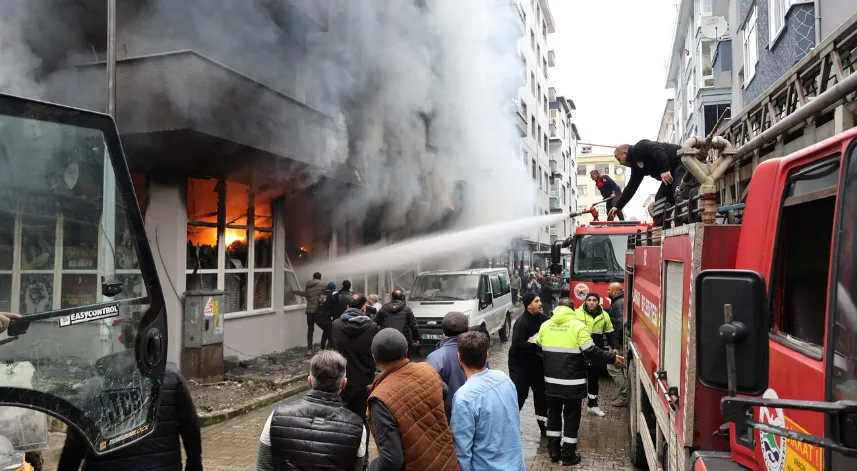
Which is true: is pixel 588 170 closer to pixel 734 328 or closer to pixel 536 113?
pixel 536 113

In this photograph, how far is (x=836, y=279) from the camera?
5.02ft

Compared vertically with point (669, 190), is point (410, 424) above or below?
below

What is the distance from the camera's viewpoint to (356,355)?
550 centimetres

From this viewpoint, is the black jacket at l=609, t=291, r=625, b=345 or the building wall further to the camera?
the building wall

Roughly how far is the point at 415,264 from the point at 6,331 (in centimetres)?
1608

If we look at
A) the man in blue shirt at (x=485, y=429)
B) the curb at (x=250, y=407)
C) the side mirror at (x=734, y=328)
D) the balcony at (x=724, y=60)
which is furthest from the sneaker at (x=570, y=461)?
the balcony at (x=724, y=60)

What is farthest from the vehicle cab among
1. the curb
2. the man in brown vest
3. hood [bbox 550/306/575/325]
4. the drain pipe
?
the man in brown vest

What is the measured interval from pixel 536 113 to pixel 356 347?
103ft

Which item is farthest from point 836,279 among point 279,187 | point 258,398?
point 279,187

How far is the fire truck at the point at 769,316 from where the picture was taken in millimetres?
1449

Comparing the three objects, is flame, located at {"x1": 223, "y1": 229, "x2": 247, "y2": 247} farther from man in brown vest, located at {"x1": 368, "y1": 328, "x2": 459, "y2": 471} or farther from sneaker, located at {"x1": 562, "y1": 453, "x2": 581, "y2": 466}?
man in brown vest, located at {"x1": 368, "y1": 328, "x2": 459, "y2": 471}

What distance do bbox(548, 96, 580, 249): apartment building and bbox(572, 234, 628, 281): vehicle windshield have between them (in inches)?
1079

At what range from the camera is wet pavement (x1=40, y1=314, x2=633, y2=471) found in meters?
5.36

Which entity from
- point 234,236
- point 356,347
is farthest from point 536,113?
point 356,347
